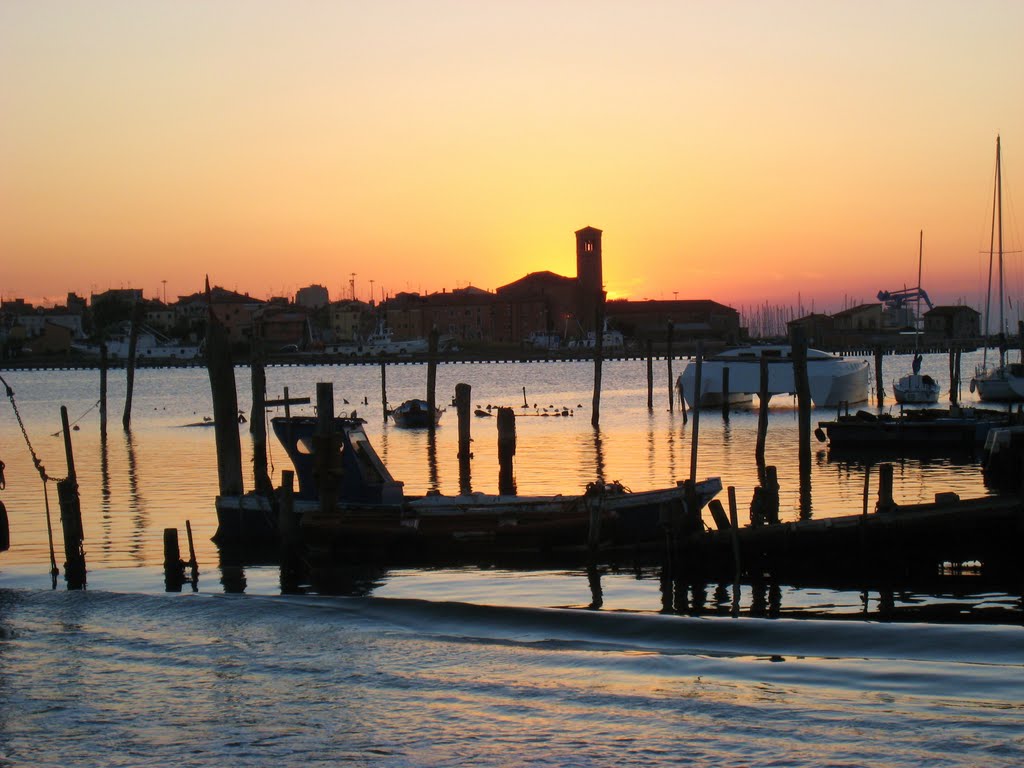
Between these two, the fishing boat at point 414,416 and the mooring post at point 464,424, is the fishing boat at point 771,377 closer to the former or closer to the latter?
the fishing boat at point 414,416

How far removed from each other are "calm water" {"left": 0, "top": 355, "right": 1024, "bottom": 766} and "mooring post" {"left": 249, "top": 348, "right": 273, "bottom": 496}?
1437mm

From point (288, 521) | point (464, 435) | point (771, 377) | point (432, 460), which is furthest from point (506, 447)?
point (771, 377)

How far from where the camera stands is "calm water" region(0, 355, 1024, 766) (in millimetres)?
9773

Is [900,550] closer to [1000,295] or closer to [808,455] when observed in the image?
[808,455]

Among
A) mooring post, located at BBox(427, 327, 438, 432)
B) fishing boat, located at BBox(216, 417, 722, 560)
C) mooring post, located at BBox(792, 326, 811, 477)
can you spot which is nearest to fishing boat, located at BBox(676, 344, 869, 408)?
mooring post, located at BBox(427, 327, 438, 432)

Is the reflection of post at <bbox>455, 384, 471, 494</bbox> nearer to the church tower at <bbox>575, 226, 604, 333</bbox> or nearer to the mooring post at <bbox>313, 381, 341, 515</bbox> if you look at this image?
the mooring post at <bbox>313, 381, 341, 515</bbox>

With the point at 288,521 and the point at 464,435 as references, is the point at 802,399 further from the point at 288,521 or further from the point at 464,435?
the point at 288,521

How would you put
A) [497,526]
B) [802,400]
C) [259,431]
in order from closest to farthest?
[497,526] < [259,431] < [802,400]

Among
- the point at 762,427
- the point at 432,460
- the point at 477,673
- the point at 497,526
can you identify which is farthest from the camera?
the point at 432,460

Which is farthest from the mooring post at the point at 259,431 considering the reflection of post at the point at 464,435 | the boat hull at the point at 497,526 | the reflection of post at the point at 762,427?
the reflection of post at the point at 762,427

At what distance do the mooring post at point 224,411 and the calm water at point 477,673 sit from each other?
46.1 inches

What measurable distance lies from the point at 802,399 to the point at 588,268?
150 metres

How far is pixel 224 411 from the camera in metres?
21.9

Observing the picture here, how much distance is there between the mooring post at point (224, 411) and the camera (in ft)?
70.4
